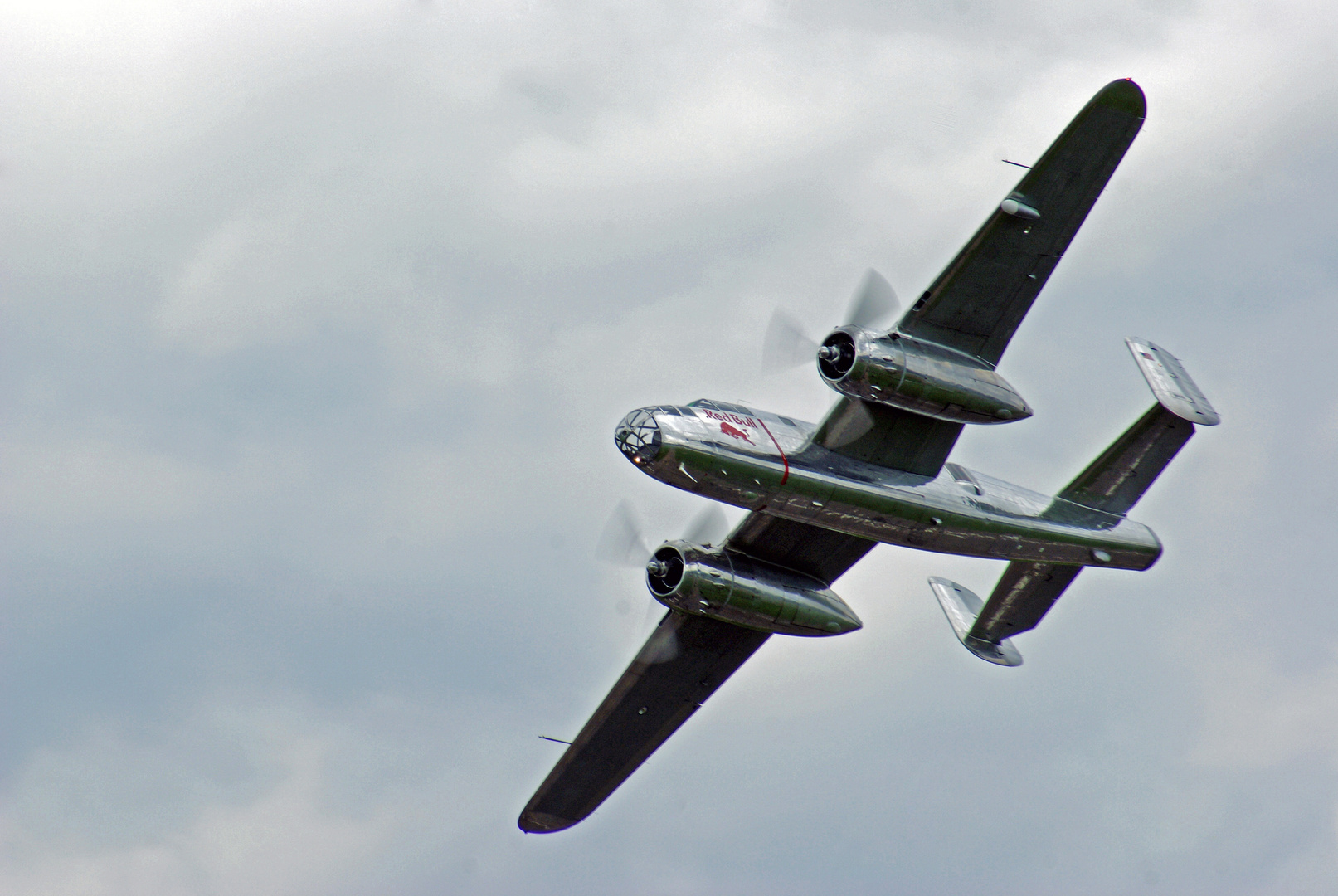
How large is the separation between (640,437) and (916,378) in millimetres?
5399

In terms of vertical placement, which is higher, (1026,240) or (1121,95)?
(1121,95)

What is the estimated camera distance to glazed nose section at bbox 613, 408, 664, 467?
26219 mm

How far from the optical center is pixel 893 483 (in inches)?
1138

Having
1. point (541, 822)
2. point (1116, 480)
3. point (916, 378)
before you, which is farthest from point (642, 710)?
point (1116, 480)

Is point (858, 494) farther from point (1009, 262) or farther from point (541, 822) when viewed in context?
point (541, 822)

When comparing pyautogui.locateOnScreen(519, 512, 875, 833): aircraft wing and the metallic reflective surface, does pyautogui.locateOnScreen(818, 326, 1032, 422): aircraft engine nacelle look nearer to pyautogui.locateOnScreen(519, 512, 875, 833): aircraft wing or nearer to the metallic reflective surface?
the metallic reflective surface

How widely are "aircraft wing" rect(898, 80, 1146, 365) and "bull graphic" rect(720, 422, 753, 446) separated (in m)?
3.74

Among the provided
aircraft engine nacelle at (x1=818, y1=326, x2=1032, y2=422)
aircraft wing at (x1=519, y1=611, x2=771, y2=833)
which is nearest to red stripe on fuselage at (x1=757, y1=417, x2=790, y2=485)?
aircraft engine nacelle at (x1=818, y1=326, x2=1032, y2=422)

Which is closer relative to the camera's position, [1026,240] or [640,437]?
[640,437]

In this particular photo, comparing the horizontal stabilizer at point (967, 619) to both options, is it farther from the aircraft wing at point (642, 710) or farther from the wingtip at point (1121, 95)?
the wingtip at point (1121, 95)

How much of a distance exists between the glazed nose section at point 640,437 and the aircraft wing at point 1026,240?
211 inches

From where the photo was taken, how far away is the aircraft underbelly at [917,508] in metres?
26.8

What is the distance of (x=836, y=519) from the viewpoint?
2841cm

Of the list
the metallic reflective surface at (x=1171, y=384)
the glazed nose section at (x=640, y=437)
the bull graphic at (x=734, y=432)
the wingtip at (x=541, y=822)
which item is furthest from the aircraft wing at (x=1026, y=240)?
the wingtip at (x=541, y=822)
